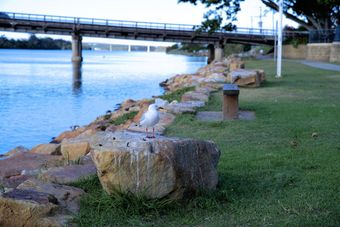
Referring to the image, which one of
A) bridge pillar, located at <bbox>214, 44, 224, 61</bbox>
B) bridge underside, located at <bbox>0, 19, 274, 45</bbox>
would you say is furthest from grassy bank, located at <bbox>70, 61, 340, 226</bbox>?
bridge underside, located at <bbox>0, 19, 274, 45</bbox>

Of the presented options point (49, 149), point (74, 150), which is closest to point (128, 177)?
point (74, 150)

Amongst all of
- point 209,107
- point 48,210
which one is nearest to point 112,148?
point 48,210

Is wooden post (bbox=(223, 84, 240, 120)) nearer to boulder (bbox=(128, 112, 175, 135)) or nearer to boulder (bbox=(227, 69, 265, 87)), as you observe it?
boulder (bbox=(128, 112, 175, 135))

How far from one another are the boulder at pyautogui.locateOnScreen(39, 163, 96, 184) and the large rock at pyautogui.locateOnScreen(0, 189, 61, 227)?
130 cm

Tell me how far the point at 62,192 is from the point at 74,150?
13.0ft

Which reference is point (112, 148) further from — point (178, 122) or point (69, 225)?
point (178, 122)

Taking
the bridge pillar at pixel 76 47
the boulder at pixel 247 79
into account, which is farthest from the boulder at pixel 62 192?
the bridge pillar at pixel 76 47

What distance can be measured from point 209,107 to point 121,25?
63.3 metres

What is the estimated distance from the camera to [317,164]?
744 centimetres

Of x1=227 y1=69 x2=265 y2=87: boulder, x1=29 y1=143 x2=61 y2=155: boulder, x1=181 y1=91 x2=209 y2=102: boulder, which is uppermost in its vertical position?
x1=227 y1=69 x2=265 y2=87: boulder

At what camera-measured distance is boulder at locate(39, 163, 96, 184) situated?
22.3 feet

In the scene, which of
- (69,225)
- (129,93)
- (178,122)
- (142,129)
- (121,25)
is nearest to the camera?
(69,225)

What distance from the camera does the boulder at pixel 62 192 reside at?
571 cm

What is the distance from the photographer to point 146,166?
221 inches
